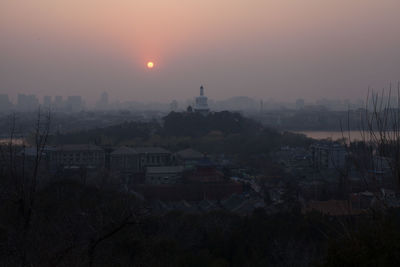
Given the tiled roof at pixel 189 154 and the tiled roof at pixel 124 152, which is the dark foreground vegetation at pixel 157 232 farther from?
the tiled roof at pixel 189 154

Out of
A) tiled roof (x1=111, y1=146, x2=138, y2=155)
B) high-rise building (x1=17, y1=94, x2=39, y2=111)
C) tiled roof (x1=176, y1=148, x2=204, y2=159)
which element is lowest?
tiled roof (x1=176, y1=148, x2=204, y2=159)

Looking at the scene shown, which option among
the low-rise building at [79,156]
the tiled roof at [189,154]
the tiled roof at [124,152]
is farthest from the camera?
the tiled roof at [124,152]

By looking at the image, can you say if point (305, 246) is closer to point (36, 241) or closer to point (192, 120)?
point (36, 241)

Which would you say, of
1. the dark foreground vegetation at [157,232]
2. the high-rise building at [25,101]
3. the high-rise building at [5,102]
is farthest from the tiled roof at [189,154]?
the high-rise building at [5,102]

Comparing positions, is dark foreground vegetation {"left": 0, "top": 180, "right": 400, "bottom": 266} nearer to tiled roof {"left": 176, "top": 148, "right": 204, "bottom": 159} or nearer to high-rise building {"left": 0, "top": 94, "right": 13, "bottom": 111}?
tiled roof {"left": 176, "top": 148, "right": 204, "bottom": 159}

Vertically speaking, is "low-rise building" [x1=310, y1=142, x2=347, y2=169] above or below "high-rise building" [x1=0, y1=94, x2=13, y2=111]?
below

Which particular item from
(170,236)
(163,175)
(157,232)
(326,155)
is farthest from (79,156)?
(170,236)

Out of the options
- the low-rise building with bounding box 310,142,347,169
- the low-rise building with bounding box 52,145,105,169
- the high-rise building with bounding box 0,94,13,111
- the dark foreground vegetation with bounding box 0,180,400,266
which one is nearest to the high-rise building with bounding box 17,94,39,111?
the high-rise building with bounding box 0,94,13,111

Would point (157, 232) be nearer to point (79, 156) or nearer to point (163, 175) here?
point (163, 175)
